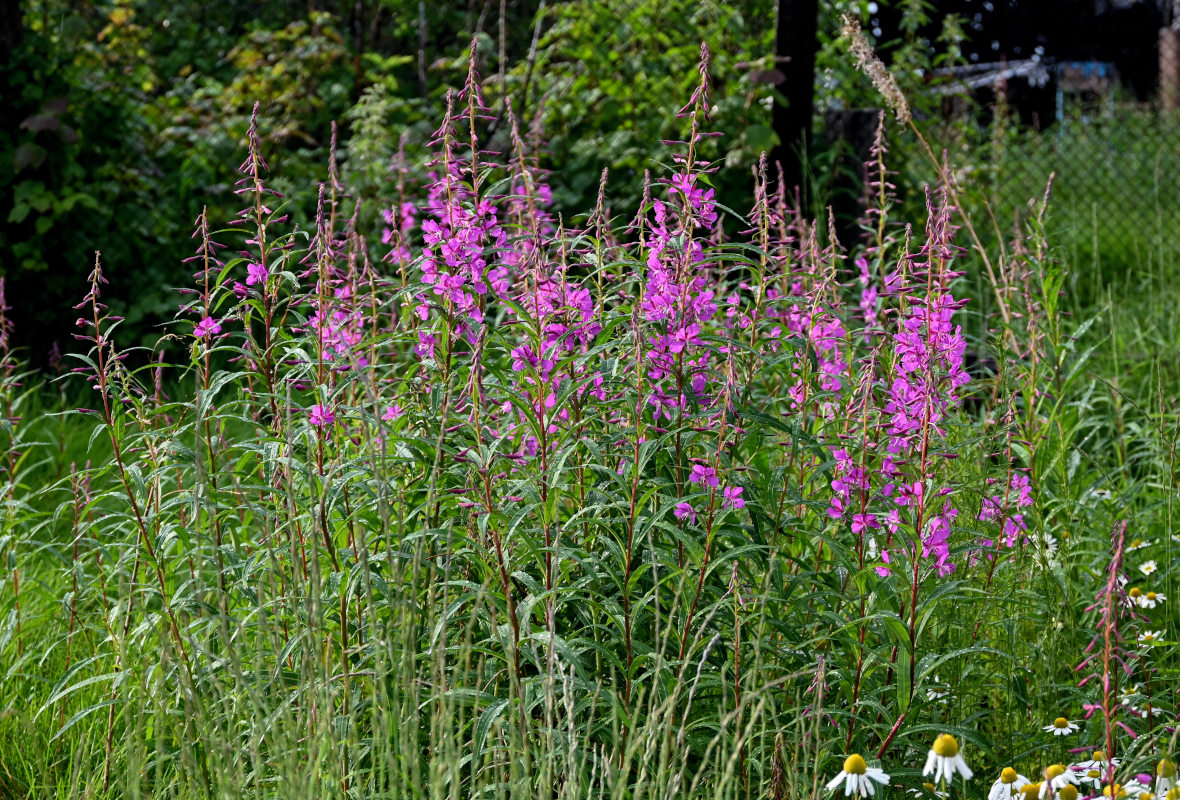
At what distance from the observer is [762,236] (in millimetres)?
2525

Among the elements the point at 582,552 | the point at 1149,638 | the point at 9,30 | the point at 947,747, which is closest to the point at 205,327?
the point at 582,552

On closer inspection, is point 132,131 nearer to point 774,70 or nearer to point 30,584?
point 774,70

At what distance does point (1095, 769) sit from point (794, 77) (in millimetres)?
4547

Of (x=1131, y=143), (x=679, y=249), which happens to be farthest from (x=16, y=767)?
(x=1131, y=143)

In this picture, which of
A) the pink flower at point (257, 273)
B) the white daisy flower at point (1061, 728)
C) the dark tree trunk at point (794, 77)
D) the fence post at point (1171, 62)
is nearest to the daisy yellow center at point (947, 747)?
the white daisy flower at point (1061, 728)

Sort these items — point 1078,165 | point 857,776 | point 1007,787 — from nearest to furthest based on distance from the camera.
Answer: point 857,776 → point 1007,787 → point 1078,165

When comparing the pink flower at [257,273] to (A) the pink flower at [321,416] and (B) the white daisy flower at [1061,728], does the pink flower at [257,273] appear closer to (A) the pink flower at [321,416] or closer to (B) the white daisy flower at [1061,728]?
(A) the pink flower at [321,416]

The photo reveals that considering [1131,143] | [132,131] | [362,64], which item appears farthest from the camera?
[1131,143]

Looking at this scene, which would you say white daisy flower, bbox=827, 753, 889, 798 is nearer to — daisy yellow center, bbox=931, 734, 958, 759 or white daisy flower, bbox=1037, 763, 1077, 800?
daisy yellow center, bbox=931, 734, 958, 759

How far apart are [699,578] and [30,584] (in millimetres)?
1836

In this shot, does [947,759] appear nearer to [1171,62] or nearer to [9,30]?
[9,30]

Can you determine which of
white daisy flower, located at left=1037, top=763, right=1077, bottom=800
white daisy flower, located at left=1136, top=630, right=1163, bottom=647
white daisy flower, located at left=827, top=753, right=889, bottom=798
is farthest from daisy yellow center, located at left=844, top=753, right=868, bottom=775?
white daisy flower, located at left=1136, top=630, right=1163, bottom=647

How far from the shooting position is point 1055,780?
1763 mm

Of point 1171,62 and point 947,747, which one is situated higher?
point 1171,62
